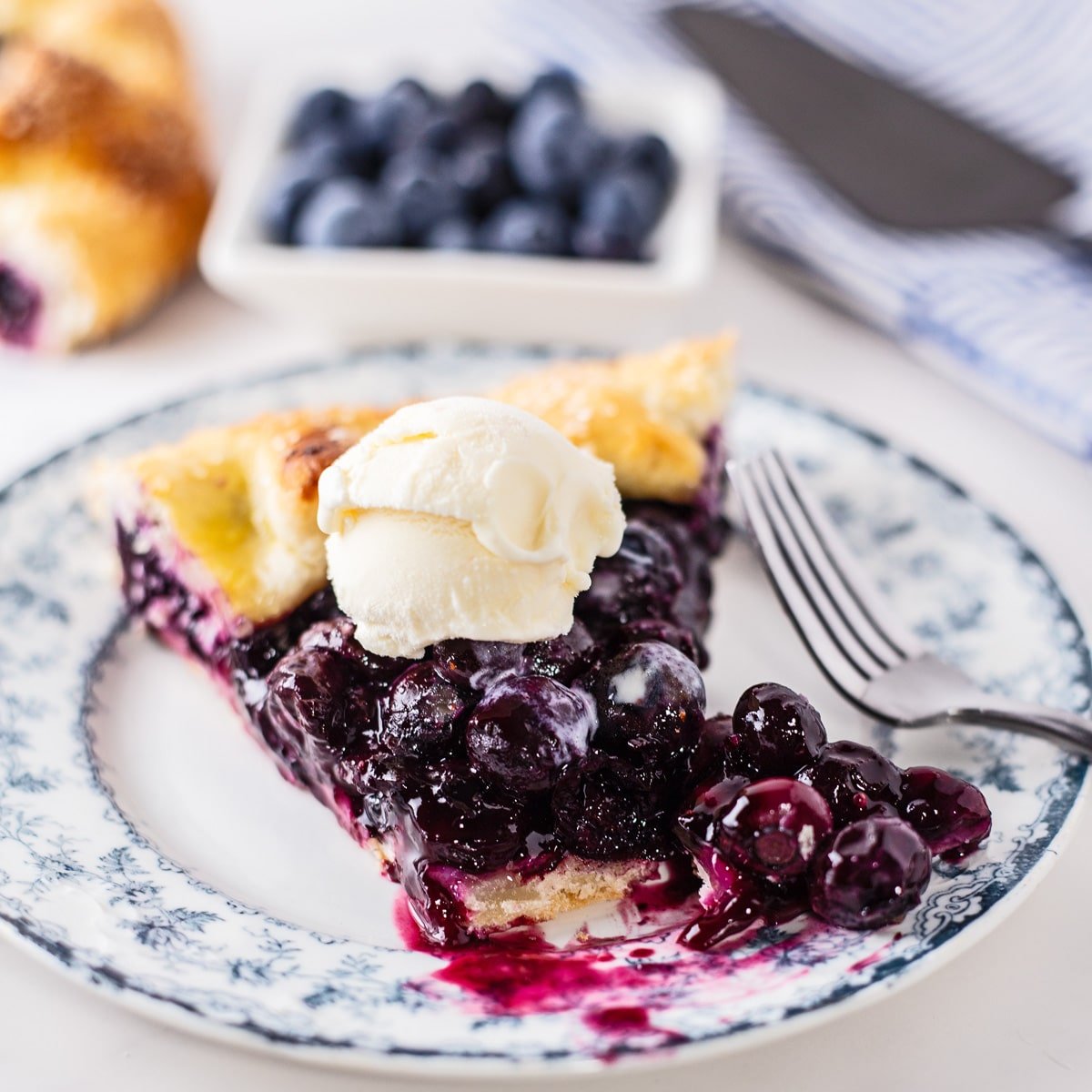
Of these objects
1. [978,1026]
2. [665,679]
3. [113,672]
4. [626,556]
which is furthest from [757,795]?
[113,672]

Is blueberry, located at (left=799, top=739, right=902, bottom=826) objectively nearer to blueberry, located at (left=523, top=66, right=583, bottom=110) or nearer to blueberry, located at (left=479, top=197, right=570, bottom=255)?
blueberry, located at (left=479, top=197, right=570, bottom=255)

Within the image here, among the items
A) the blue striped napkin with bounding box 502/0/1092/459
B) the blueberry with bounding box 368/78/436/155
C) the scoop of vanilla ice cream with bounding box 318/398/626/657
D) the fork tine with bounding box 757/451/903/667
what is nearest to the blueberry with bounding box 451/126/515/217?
the blueberry with bounding box 368/78/436/155

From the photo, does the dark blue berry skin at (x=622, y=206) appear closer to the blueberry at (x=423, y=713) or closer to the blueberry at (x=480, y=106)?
the blueberry at (x=480, y=106)

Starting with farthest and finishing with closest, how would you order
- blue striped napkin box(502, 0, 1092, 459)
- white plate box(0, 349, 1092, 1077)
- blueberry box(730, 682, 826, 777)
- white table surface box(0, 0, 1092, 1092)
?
blue striped napkin box(502, 0, 1092, 459)
blueberry box(730, 682, 826, 777)
white table surface box(0, 0, 1092, 1092)
white plate box(0, 349, 1092, 1077)

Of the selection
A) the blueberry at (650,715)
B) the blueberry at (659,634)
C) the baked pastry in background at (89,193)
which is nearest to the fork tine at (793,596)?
the blueberry at (659,634)

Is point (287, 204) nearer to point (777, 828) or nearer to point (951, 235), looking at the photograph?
point (951, 235)
